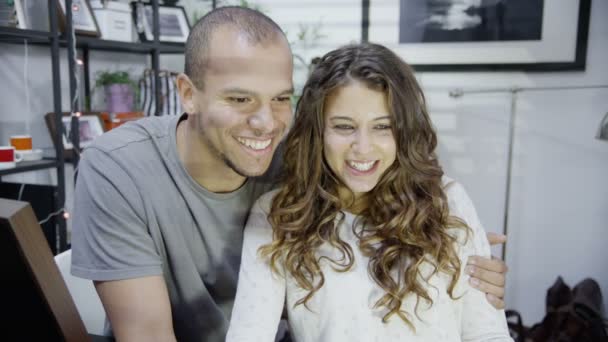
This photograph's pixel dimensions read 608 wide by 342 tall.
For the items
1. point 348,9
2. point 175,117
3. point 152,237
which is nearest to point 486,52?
point 348,9

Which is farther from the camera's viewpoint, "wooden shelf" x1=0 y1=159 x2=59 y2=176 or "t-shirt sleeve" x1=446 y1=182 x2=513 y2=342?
"wooden shelf" x1=0 y1=159 x2=59 y2=176

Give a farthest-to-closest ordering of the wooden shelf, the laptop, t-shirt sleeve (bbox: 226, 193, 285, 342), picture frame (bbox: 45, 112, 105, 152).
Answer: picture frame (bbox: 45, 112, 105, 152) → the wooden shelf → t-shirt sleeve (bbox: 226, 193, 285, 342) → the laptop

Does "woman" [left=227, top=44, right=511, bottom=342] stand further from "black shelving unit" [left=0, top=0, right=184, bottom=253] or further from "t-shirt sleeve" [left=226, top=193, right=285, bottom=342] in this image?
"black shelving unit" [left=0, top=0, right=184, bottom=253]

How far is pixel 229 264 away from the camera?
118 cm

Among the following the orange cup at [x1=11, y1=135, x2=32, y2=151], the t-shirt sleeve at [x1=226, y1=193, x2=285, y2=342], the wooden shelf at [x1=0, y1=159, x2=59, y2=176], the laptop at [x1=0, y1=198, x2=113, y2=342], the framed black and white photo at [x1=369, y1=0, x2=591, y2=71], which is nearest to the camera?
the laptop at [x1=0, y1=198, x2=113, y2=342]

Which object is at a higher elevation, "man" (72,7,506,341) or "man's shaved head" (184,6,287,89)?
"man's shaved head" (184,6,287,89)

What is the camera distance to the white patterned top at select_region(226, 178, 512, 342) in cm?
102

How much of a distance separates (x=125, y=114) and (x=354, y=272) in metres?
1.57

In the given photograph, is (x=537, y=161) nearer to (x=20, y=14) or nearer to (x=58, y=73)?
(x=58, y=73)

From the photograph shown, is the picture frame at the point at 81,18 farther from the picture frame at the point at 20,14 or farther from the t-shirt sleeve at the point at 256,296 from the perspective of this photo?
the t-shirt sleeve at the point at 256,296

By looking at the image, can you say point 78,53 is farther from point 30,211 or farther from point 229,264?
point 30,211

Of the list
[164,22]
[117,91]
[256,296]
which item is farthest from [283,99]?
[164,22]

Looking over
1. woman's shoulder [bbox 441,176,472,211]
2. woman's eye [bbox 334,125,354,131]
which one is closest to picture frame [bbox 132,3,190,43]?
woman's eye [bbox 334,125,354,131]

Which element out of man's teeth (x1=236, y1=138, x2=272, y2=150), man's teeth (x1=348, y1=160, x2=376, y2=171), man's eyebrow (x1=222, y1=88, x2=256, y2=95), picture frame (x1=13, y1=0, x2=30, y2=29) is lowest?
man's teeth (x1=348, y1=160, x2=376, y2=171)
